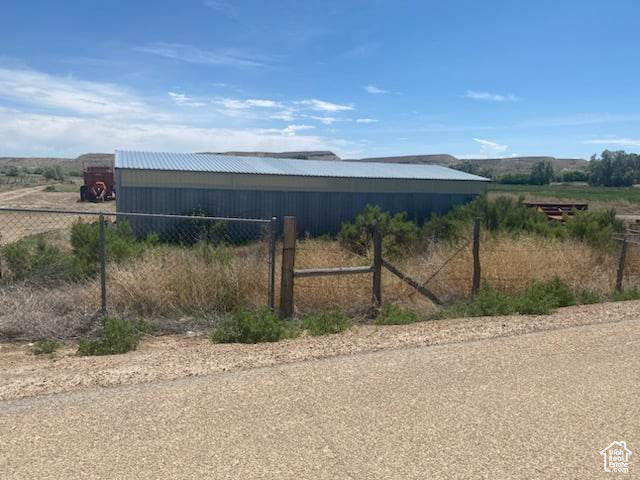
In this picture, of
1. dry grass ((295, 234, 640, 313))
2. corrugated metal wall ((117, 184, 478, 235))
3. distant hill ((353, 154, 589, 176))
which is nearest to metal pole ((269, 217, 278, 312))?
dry grass ((295, 234, 640, 313))

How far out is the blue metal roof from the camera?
80.8 ft

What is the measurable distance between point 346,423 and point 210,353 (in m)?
2.53

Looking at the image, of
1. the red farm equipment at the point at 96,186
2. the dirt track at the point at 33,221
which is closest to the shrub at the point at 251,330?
the dirt track at the point at 33,221

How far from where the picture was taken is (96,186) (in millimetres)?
51375

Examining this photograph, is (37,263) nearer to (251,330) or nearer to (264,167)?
(251,330)

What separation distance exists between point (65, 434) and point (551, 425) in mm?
3442

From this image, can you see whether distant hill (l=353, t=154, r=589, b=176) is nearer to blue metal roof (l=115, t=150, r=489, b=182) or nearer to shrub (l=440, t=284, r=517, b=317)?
blue metal roof (l=115, t=150, r=489, b=182)

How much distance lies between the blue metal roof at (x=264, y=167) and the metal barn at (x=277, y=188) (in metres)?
0.04

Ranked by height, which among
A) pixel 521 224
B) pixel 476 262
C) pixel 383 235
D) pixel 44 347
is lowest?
pixel 44 347

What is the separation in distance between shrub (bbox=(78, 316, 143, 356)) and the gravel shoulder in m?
0.15

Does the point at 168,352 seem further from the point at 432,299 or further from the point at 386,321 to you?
the point at 432,299

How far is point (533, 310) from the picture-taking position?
29.3 ft

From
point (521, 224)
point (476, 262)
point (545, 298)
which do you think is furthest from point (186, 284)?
point (521, 224)

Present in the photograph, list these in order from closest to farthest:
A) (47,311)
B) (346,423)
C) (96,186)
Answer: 1. (346,423)
2. (47,311)
3. (96,186)
